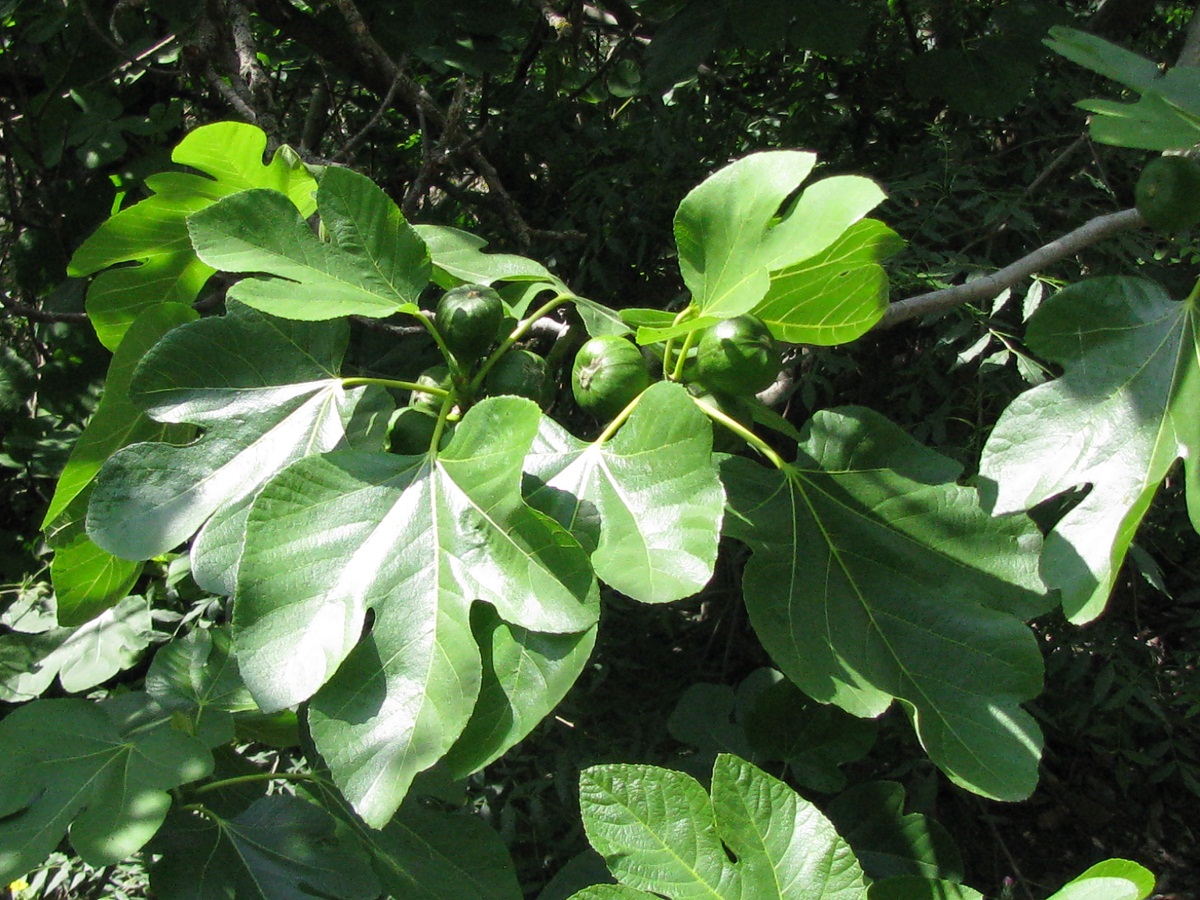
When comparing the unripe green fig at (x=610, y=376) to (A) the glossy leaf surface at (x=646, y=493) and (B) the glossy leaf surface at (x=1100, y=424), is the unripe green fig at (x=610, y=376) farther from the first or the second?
(B) the glossy leaf surface at (x=1100, y=424)

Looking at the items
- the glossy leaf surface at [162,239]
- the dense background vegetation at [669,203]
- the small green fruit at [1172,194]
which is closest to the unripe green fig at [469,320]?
the glossy leaf surface at [162,239]

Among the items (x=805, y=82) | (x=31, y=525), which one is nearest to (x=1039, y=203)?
(x=805, y=82)

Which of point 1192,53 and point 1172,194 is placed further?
point 1192,53

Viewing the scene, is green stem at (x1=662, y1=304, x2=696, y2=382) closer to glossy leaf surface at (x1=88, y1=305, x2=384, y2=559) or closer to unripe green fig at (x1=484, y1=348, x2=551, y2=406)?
unripe green fig at (x1=484, y1=348, x2=551, y2=406)

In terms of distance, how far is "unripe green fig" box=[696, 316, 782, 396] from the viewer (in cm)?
119

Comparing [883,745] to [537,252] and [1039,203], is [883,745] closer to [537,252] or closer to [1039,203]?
[1039,203]

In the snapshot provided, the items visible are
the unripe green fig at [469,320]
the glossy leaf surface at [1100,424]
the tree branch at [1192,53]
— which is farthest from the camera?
the tree branch at [1192,53]

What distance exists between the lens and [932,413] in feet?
7.36

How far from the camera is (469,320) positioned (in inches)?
49.2

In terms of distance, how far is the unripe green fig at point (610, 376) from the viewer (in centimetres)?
124

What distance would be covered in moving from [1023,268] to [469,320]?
2.43 ft

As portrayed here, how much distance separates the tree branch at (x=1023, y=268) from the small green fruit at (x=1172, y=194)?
51mm

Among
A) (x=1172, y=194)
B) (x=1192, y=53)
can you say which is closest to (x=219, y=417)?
(x=1172, y=194)

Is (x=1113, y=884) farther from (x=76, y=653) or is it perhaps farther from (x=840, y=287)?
(x=76, y=653)
